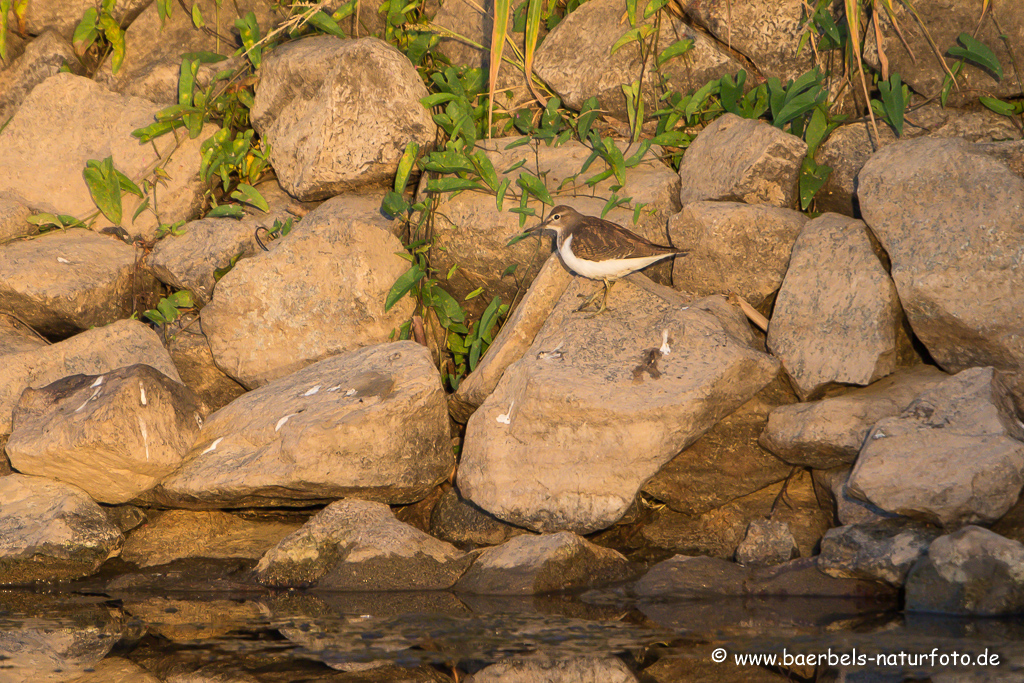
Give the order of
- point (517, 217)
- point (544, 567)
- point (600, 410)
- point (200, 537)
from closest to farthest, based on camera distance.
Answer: point (544, 567) < point (600, 410) < point (200, 537) < point (517, 217)

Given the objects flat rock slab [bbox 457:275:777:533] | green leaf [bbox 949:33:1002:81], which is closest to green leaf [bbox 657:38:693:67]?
green leaf [bbox 949:33:1002:81]

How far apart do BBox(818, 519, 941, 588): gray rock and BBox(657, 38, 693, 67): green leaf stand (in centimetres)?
423

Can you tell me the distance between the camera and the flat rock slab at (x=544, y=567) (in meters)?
5.10

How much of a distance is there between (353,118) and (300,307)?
1.73 metres

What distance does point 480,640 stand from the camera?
14.2 ft

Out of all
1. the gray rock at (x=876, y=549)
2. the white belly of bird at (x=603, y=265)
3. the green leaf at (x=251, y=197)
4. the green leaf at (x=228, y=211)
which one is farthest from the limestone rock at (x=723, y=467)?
the green leaf at (x=228, y=211)

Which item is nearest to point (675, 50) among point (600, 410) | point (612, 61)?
point (612, 61)

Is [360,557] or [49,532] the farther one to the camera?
[49,532]

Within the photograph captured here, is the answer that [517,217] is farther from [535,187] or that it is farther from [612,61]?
[612,61]

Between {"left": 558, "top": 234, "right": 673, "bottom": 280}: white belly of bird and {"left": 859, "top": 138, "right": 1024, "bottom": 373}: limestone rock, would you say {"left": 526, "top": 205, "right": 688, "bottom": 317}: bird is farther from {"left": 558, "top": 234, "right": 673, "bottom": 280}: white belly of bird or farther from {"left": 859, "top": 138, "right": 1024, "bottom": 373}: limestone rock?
{"left": 859, "top": 138, "right": 1024, "bottom": 373}: limestone rock

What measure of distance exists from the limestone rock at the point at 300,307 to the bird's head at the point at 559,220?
1416mm

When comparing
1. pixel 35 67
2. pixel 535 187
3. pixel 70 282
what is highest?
pixel 35 67

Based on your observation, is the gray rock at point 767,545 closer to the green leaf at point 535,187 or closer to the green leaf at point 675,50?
the green leaf at point 535,187

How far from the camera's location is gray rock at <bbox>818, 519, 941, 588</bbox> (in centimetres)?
475
